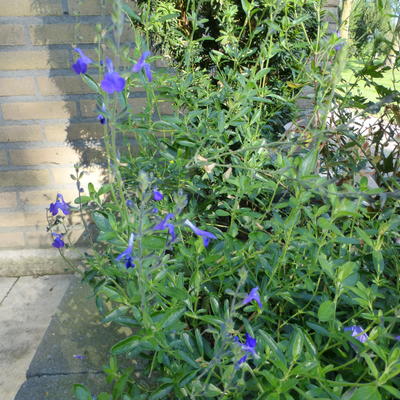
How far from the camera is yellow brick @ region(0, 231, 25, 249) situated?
2223 mm

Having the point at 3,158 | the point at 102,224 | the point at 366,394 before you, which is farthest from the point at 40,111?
the point at 366,394

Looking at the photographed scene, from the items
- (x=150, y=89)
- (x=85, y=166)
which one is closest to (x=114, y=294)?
(x=150, y=89)

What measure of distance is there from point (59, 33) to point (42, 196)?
87 centimetres

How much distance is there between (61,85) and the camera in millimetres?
1968

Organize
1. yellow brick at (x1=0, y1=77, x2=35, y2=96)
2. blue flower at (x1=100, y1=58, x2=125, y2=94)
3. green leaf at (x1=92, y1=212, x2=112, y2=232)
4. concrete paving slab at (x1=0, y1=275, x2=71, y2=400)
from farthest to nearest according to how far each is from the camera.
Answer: yellow brick at (x1=0, y1=77, x2=35, y2=96) < concrete paving slab at (x1=0, y1=275, x2=71, y2=400) < green leaf at (x1=92, y1=212, x2=112, y2=232) < blue flower at (x1=100, y1=58, x2=125, y2=94)

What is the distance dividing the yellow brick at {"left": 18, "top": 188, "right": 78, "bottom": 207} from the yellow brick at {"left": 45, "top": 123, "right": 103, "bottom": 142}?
0.29 metres

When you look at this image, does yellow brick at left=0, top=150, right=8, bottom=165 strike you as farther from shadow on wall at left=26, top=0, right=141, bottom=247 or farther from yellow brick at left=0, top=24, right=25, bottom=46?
yellow brick at left=0, top=24, right=25, bottom=46

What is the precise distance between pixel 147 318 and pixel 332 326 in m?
0.40

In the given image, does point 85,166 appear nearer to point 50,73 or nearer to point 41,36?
point 50,73

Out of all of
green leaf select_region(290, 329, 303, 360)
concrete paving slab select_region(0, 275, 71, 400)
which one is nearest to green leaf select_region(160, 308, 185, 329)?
green leaf select_region(290, 329, 303, 360)

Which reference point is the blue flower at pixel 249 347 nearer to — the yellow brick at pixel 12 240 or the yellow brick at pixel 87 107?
the yellow brick at pixel 87 107

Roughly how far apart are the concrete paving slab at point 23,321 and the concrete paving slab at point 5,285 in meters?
0.02

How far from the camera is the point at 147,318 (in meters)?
0.80

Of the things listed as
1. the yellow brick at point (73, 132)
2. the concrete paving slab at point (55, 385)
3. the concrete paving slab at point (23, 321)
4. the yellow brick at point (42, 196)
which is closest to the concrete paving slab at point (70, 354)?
the concrete paving slab at point (55, 385)
